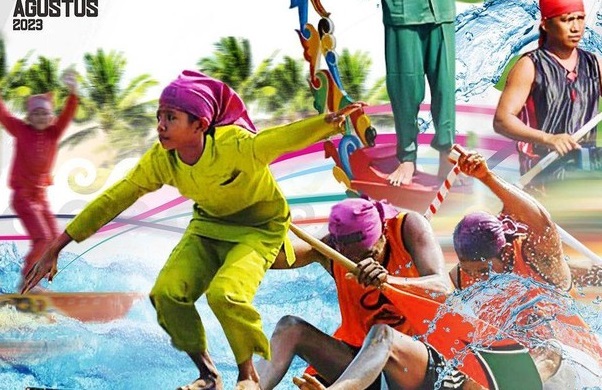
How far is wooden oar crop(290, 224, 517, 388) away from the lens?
4301 millimetres

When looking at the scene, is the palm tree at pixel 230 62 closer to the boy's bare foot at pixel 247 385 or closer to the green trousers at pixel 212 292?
the green trousers at pixel 212 292

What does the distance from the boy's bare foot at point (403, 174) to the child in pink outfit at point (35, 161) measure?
1250 mm

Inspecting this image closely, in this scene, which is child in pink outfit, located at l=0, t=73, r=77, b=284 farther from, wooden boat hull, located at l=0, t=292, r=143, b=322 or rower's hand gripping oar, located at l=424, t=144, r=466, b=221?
rower's hand gripping oar, located at l=424, t=144, r=466, b=221

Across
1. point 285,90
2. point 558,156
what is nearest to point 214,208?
point 285,90

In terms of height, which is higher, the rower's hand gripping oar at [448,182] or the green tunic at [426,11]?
the green tunic at [426,11]

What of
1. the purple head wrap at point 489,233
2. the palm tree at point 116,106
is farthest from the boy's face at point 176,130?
the purple head wrap at point 489,233

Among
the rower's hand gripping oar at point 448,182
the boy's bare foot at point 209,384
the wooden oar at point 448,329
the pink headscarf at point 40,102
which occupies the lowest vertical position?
the boy's bare foot at point 209,384

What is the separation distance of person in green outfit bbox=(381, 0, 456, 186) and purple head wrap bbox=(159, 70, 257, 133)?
55 cm

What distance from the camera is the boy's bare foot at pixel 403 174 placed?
4359mm

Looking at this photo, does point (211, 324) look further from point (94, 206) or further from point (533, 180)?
point (533, 180)

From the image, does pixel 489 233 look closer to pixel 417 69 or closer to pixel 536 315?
pixel 536 315

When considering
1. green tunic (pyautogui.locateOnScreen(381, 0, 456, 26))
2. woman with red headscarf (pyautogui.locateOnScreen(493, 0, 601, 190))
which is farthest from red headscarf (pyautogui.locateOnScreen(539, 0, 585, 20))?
green tunic (pyautogui.locateOnScreen(381, 0, 456, 26))

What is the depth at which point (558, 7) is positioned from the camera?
4289 mm

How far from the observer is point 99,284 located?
4574mm
